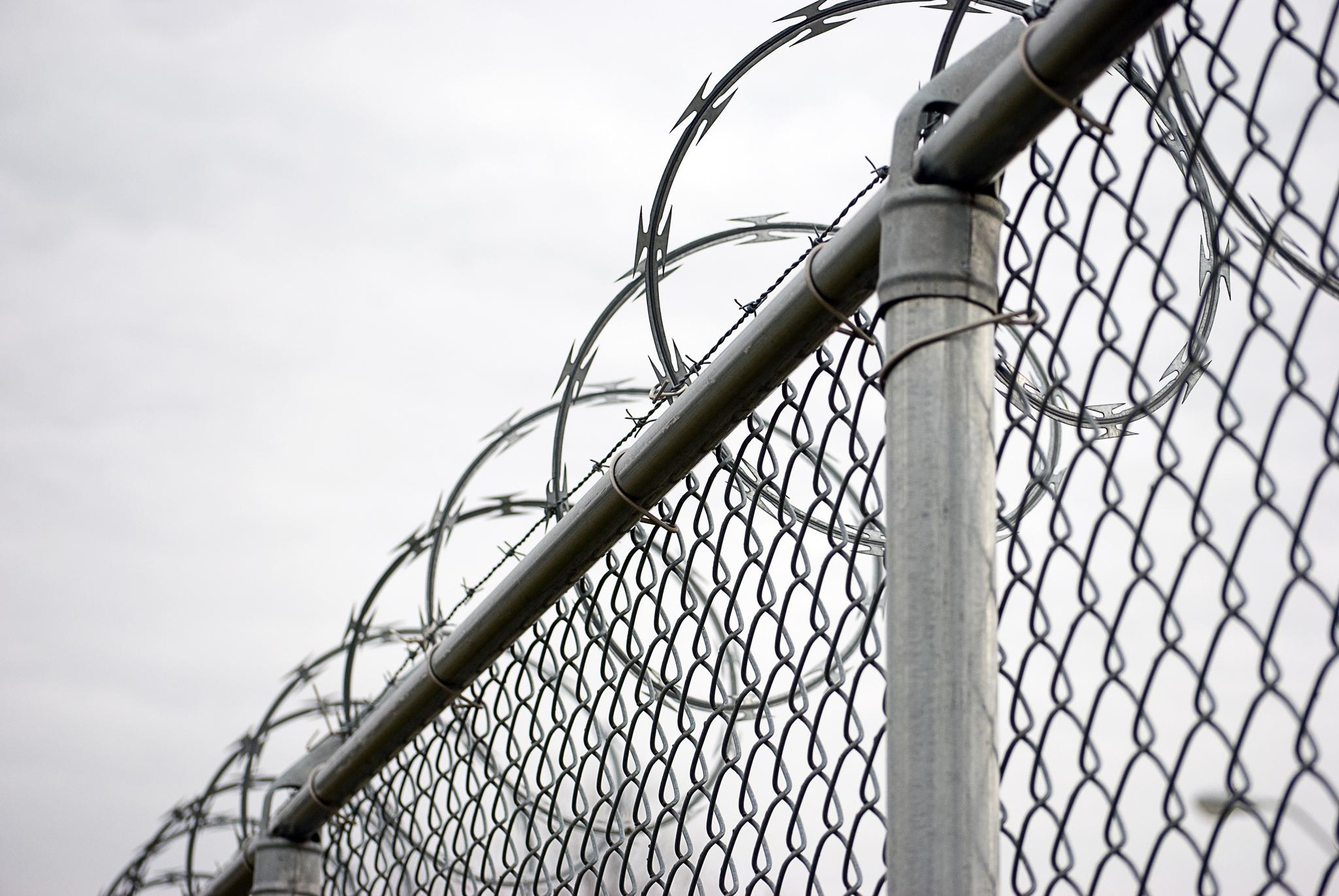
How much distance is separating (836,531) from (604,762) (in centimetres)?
77

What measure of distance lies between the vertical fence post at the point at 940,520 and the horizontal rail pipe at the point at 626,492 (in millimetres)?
174

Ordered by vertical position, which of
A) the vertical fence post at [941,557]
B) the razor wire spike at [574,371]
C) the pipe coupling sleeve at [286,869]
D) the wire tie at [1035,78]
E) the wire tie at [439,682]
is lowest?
the vertical fence post at [941,557]

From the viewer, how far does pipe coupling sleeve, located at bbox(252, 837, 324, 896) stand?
4359 mm

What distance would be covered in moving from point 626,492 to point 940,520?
1.04 meters

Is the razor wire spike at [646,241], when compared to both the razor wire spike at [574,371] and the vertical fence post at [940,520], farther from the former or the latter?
the vertical fence post at [940,520]

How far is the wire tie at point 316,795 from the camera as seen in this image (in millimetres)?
4203

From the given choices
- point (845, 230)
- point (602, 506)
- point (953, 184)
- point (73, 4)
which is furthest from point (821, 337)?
point (73, 4)

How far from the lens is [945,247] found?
1.95 metres

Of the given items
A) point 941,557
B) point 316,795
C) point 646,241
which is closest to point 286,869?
point 316,795

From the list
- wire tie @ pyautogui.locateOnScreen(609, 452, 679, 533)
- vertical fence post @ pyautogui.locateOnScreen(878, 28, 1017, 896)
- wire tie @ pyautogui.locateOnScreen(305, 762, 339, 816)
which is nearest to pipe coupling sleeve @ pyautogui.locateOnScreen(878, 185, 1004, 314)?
vertical fence post @ pyautogui.locateOnScreen(878, 28, 1017, 896)

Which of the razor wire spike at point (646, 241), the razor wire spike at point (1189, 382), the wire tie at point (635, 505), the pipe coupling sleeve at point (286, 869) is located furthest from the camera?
the pipe coupling sleeve at point (286, 869)

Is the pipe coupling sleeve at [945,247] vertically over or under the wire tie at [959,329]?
over

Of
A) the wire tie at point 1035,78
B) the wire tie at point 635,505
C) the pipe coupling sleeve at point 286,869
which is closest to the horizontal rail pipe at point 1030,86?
the wire tie at point 1035,78

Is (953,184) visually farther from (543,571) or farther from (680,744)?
(543,571)
